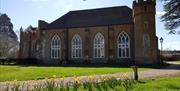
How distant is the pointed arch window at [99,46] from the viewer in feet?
193

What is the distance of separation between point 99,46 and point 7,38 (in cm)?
5726

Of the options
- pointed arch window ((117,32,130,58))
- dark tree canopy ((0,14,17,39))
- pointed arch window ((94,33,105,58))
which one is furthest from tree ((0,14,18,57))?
pointed arch window ((117,32,130,58))

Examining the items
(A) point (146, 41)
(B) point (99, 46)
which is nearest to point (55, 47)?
(B) point (99, 46)

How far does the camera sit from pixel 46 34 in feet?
211

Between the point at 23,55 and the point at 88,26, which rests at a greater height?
the point at 88,26

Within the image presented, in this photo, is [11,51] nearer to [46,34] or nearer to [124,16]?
[46,34]

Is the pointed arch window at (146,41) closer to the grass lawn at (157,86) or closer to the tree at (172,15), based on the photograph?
the tree at (172,15)

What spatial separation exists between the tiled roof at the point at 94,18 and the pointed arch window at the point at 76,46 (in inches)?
91.2

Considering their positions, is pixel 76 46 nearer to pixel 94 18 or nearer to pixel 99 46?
pixel 99 46

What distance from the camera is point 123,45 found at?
5709cm

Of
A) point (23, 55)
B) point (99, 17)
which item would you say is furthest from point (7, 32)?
point (99, 17)

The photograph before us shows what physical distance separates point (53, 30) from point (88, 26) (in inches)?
314

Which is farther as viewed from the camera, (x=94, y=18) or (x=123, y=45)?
(x=94, y=18)

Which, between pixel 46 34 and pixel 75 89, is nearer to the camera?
pixel 75 89
